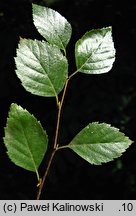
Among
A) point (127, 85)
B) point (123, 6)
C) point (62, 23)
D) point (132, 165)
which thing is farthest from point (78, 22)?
point (62, 23)

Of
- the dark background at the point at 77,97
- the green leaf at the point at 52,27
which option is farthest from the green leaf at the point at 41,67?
the dark background at the point at 77,97

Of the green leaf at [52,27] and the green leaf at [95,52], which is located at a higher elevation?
the green leaf at [52,27]

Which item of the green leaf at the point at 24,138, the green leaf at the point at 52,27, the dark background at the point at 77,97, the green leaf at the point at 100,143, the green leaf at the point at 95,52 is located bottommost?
the dark background at the point at 77,97

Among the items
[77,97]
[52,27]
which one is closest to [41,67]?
[52,27]

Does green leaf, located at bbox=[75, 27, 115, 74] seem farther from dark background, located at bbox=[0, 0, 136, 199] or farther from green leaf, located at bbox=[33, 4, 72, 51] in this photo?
dark background, located at bbox=[0, 0, 136, 199]

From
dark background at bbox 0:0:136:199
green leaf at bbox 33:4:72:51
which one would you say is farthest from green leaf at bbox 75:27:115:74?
dark background at bbox 0:0:136:199

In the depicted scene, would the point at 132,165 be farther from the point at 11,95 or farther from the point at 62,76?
the point at 62,76

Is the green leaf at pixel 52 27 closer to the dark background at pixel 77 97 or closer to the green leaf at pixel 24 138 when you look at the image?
the green leaf at pixel 24 138
